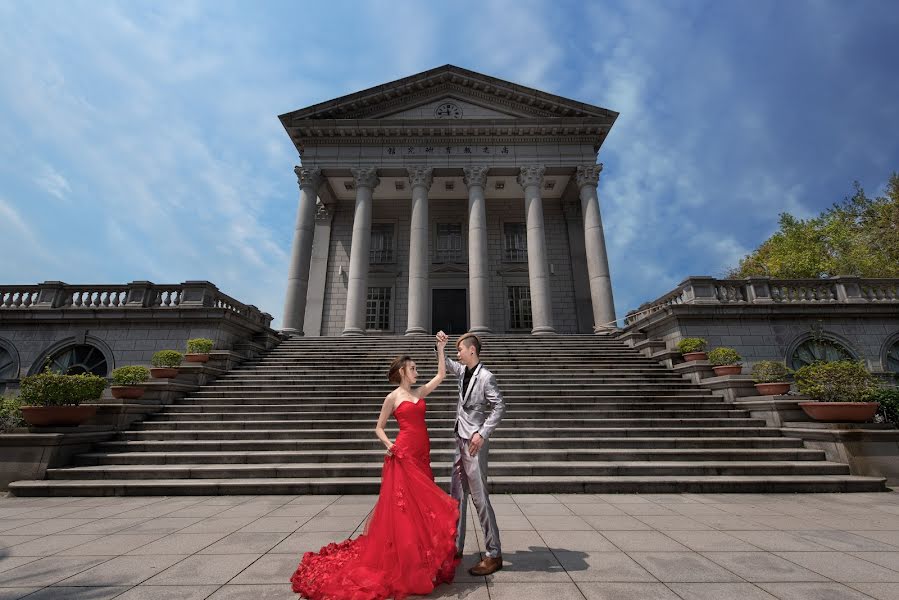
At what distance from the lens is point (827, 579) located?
12.1 feet

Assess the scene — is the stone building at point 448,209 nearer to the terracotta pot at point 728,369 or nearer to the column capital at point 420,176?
the column capital at point 420,176

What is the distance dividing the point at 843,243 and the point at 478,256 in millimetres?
29526

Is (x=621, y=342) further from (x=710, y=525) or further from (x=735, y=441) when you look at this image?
(x=710, y=525)

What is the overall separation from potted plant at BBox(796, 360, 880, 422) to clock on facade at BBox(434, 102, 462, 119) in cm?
2202

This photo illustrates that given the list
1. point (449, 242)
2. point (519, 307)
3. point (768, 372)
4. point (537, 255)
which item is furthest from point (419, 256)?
point (768, 372)

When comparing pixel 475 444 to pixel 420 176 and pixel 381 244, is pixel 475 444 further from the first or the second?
pixel 381 244

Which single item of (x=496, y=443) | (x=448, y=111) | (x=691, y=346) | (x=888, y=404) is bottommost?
(x=496, y=443)

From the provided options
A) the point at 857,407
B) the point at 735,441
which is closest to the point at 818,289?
the point at 857,407

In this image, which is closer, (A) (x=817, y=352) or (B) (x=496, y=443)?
(B) (x=496, y=443)

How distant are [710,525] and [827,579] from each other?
1730mm

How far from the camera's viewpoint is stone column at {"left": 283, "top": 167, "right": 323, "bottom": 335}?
2058cm

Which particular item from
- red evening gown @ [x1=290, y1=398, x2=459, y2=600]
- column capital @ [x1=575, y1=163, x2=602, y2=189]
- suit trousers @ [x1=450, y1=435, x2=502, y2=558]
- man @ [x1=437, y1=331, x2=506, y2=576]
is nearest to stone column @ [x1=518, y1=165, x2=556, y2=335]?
column capital @ [x1=575, y1=163, x2=602, y2=189]

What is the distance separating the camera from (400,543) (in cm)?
353

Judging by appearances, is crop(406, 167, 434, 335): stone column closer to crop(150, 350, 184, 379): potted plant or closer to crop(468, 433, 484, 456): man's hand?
crop(150, 350, 184, 379): potted plant
